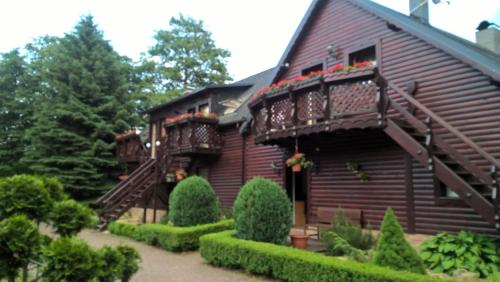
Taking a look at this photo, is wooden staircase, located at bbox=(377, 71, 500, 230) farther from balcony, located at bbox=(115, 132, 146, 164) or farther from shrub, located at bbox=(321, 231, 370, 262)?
balcony, located at bbox=(115, 132, 146, 164)

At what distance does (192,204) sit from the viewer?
1102cm

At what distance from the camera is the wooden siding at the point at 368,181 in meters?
9.22

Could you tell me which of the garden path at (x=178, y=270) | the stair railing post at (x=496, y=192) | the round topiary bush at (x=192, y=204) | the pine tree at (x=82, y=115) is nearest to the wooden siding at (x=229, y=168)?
the round topiary bush at (x=192, y=204)

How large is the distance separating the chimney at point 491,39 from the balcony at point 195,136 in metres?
10.3

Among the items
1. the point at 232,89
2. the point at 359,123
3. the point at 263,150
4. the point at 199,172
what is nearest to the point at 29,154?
the point at 199,172

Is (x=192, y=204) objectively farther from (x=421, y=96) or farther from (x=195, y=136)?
(x=421, y=96)

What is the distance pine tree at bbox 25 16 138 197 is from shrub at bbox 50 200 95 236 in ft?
49.8

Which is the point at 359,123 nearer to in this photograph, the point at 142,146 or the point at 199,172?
the point at 199,172

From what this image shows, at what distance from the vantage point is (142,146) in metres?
19.6

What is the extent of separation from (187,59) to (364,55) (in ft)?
83.8

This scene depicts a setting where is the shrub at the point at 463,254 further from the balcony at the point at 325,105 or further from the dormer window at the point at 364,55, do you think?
the dormer window at the point at 364,55

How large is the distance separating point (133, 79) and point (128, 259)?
27.4 metres

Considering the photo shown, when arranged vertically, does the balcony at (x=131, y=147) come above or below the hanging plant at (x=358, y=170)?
above

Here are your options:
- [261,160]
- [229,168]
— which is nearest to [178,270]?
[261,160]
